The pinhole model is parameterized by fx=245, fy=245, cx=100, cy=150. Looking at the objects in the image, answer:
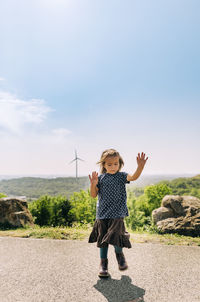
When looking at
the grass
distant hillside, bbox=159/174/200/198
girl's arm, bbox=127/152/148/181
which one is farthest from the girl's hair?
distant hillside, bbox=159/174/200/198

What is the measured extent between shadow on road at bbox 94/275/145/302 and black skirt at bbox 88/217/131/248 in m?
0.43

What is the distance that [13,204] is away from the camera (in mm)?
7020

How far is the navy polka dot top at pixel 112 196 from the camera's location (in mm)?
3342

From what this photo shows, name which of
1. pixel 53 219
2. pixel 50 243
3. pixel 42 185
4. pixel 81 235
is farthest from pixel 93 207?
pixel 42 185

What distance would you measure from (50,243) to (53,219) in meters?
3.70

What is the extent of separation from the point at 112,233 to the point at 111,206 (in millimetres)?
355

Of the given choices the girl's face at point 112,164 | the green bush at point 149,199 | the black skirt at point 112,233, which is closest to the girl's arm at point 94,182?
the girl's face at point 112,164

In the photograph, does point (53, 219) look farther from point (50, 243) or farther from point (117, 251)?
point (117, 251)

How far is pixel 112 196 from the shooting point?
3393 mm

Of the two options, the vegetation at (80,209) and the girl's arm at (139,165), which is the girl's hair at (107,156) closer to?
the girl's arm at (139,165)

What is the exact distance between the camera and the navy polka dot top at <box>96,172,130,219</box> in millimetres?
3342

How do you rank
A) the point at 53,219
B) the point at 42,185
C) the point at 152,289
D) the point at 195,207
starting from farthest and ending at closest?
1. the point at 42,185
2. the point at 53,219
3. the point at 195,207
4. the point at 152,289

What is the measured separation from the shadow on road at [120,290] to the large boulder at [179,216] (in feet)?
9.36

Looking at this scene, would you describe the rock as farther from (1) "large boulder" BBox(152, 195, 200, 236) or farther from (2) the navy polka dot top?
(2) the navy polka dot top
